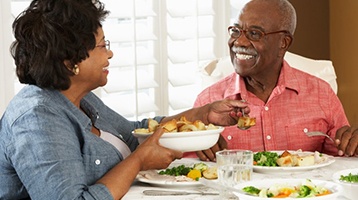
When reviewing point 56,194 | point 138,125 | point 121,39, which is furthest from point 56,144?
point 121,39

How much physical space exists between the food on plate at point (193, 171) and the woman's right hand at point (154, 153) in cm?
8

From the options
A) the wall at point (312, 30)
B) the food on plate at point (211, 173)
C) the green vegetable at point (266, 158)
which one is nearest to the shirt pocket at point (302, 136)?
the green vegetable at point (266, 158)

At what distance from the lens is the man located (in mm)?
3064

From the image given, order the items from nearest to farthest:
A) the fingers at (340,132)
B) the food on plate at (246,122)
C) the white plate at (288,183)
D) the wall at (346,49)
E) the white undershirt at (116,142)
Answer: the white plate at (288,183) < the white undershirt at (116,142) < the food on plate at (246,122) < the fingers at (340,132) < the wall at (346,49)

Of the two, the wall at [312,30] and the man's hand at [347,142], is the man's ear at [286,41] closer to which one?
the man's hand at [347,142]

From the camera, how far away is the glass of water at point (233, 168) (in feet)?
7.42

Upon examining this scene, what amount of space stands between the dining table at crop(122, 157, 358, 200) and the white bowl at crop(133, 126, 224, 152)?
134 millimetres

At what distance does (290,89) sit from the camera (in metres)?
3.12

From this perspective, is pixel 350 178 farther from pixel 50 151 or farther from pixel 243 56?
pixel 243 56

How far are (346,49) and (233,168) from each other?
103 inches

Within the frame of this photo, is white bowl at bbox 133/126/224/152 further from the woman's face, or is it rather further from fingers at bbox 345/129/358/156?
fingers at bbox 345/129/358/156

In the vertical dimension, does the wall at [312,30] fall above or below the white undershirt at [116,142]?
above

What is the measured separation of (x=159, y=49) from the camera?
3965mm

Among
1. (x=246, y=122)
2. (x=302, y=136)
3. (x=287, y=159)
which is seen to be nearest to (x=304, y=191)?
(x=287, y=159)
